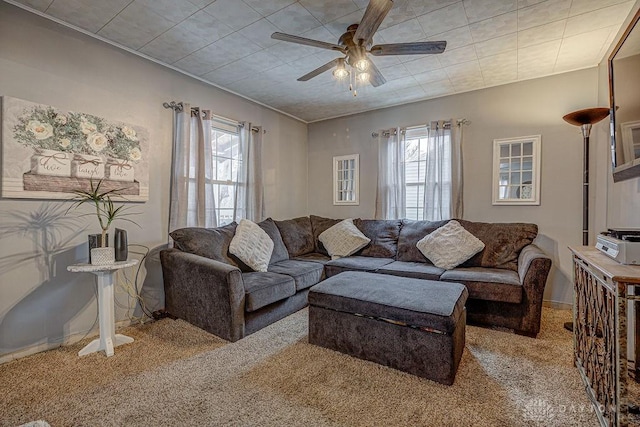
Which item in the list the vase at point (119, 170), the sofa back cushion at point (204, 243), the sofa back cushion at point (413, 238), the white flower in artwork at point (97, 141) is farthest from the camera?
the sofa back cushion at point (413, 238)

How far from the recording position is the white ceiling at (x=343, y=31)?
2174mm

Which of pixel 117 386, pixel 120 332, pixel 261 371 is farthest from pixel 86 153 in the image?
pixel 261 371

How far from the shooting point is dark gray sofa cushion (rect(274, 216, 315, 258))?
401 cm

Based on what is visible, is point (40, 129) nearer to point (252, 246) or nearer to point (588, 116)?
point (252, 246)

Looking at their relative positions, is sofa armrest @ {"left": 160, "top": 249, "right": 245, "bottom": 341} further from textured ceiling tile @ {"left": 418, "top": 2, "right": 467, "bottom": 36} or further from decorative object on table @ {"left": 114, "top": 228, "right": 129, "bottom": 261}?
textured ceiling tile @ {"left": 418, "top": 2, "right": 467, "bottom": 36}

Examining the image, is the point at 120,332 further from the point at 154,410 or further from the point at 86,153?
the point at 86,153

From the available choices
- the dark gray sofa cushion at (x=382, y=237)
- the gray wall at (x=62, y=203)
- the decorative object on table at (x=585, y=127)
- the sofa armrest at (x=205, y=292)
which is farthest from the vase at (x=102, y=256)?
the decorative object on table at (x=585, y=127)

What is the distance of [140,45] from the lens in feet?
8.90

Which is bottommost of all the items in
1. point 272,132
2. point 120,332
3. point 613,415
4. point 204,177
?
point 120,332

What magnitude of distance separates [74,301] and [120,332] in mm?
466

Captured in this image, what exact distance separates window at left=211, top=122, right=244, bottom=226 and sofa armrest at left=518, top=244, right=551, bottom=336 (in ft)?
10.7

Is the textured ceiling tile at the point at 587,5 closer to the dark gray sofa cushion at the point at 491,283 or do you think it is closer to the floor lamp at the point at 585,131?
the floor lamp at the point at 585,131

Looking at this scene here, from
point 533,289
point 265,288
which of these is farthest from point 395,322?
point 533,289

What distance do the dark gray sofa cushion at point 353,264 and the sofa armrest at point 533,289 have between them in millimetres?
1369
